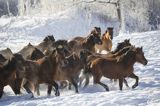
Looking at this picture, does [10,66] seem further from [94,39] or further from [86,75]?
[94,39]

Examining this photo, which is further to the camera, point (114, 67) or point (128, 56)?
point (128, 56)

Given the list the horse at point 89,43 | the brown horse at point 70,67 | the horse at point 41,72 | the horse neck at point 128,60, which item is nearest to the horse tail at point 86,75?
the brown horse at point 70,67

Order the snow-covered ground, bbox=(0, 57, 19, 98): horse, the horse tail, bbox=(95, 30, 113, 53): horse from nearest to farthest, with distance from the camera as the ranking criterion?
the snow-covered ground, bbox=(0, 57, 19, 98): horse, the horse tail, bbox=(95, 30, 113, 53): horse

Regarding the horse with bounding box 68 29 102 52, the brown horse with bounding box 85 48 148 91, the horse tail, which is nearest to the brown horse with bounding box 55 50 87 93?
the horse tail

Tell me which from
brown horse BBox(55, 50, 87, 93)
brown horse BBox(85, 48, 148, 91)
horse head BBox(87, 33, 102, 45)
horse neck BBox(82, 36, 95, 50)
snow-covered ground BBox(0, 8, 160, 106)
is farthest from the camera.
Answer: horse neck BBox(82, 36, 95, 50)

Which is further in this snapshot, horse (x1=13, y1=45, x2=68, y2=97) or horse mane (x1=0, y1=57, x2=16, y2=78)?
horse (x1=13, y1=45, x2=68, y2=97)

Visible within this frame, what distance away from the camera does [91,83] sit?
15172mm

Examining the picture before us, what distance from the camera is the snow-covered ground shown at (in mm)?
10297

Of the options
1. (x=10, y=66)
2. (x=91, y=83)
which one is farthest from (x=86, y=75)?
(x=10, y=66)

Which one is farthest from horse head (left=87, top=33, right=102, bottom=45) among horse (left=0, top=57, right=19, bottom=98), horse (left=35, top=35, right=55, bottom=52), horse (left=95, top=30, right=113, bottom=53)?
horse (left=0, top=57, right=19, bottom=98)

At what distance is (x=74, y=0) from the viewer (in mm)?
40156

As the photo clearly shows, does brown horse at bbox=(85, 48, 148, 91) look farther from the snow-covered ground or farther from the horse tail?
the snow-covered ground

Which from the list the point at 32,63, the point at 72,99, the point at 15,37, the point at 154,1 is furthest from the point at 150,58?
the point at 154,1

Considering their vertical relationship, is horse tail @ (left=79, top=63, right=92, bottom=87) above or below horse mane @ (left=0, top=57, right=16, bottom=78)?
below
